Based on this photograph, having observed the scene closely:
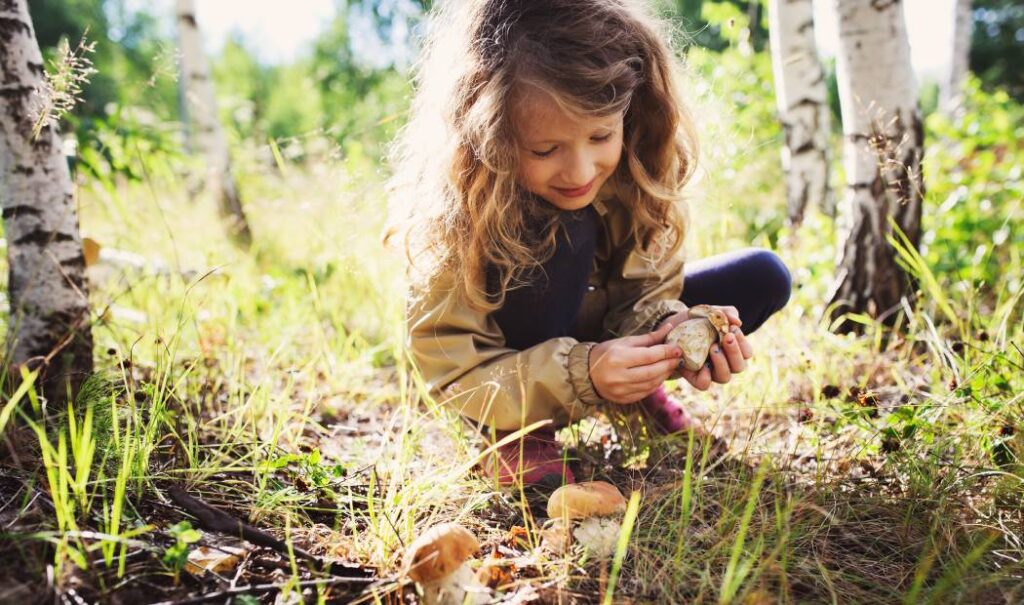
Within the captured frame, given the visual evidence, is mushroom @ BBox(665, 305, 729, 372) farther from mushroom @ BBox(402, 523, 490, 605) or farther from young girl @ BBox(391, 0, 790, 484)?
mushroom @ BBox(402, 523, 490, 605)

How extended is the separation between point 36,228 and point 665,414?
1752mm

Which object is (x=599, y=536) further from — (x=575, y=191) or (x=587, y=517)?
(x=575, y=191)

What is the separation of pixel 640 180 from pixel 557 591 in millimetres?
1051

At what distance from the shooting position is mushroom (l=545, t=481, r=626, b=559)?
3.92 feet

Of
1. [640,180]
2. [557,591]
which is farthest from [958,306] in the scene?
[557,591]

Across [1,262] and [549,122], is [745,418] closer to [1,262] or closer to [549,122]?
[549,122]

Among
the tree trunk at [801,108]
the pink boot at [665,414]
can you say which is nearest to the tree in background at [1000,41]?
the tree trunk at [801,108]

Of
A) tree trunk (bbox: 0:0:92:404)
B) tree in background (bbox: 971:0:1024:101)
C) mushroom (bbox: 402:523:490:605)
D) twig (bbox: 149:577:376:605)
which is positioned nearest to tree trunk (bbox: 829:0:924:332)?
mushroom (bbox: 402:523:490:605)

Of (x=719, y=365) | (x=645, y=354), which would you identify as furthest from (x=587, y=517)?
(x=719, y=365)

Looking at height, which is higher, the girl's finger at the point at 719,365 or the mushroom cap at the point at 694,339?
the mushroom cap at the point at 694,339

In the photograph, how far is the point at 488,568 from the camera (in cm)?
112

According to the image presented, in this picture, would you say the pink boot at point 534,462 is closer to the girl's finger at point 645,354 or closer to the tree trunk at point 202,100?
the girl's finger at point 645,354

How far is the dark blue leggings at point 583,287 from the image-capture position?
1.71m

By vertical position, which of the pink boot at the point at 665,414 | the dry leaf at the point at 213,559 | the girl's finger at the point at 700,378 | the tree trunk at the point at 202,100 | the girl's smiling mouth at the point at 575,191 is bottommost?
the pink boot at the point at 665,414
